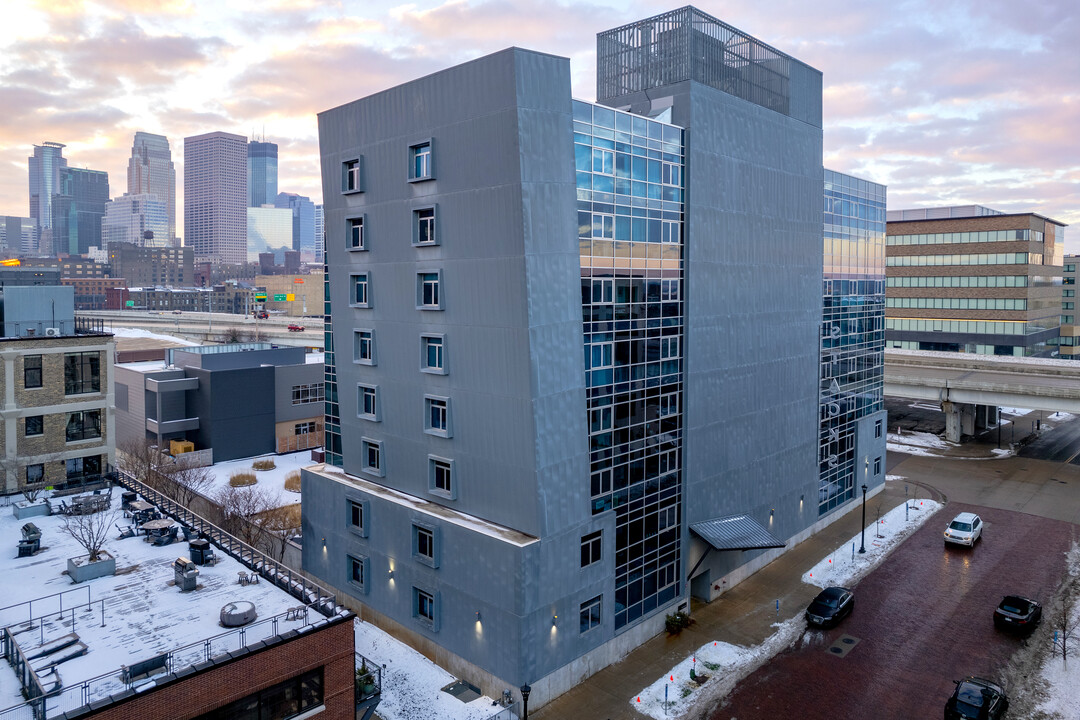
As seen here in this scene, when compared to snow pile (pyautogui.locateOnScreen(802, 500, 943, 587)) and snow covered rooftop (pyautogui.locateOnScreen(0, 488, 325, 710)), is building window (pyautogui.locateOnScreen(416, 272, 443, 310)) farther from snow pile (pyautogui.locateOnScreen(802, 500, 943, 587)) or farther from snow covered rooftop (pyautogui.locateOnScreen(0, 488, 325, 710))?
snow pile (pyautogui.locateOnScreen(802, 500, 943, 587))

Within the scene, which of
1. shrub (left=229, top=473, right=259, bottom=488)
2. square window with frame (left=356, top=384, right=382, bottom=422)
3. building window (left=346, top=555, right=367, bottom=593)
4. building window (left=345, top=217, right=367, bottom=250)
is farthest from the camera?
shrub (left=229, top=473, right=259, bottom=488)

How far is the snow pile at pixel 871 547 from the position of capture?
37.1 m

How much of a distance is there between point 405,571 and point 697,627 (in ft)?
44.0

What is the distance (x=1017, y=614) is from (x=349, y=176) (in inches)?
1393

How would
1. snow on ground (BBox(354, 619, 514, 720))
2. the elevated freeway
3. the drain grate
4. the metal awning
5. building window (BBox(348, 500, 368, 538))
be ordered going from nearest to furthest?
snow on ground (BBox(354, 619, 514, 720)) < the drain grate < building window (BBox(348, 500, 368, 538)) < the metal awning < the elevated freeway

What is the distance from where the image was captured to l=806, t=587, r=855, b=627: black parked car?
3138 centimetres

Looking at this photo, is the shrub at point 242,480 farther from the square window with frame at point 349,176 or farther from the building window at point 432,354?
the building window at point 432,354

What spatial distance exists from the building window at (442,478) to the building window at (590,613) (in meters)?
6.74

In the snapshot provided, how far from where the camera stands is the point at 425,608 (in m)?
29.5

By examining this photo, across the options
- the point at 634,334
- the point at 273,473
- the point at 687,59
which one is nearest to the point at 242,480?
the point at 273,473

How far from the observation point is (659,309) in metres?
31.1

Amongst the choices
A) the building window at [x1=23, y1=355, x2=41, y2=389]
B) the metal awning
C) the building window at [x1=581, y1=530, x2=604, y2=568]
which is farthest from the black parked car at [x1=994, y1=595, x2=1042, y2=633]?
the building window at [x1=23, y1=355, x2=41, y2=389]

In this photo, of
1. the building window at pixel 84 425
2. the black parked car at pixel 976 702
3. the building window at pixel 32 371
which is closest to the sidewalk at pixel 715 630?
the black parked car at pixel 976 702

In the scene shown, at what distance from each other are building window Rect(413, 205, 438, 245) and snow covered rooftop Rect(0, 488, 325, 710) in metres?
14.0
